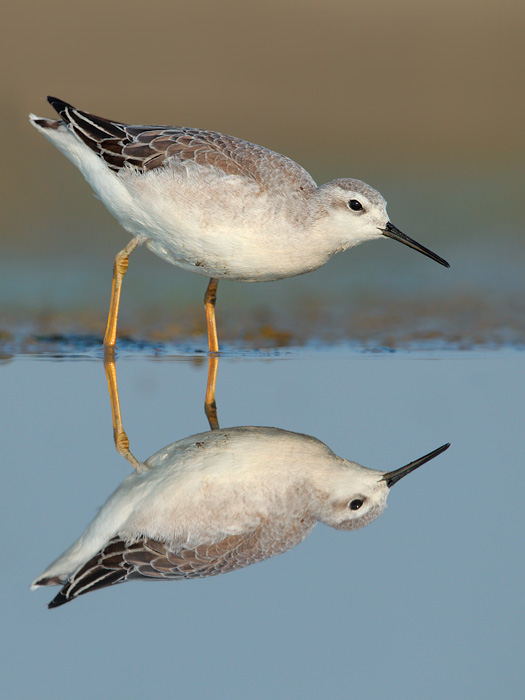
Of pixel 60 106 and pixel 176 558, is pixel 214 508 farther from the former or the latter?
pixel 60 106

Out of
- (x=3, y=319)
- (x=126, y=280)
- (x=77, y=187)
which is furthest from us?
(x=77, y=187)

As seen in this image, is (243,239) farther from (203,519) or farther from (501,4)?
(501,4)

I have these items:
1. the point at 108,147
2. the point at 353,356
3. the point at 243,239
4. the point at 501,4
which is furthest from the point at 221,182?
the point at 501,4

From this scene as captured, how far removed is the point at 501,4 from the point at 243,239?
1551 cm

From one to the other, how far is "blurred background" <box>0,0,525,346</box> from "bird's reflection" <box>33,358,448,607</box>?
3.58 m

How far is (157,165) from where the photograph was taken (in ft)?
28.8

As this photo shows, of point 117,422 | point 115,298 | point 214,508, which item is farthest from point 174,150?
point 214,508

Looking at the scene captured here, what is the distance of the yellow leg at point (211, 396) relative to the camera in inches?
305

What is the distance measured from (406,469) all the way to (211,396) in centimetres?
206

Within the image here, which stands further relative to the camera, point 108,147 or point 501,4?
point 501,4

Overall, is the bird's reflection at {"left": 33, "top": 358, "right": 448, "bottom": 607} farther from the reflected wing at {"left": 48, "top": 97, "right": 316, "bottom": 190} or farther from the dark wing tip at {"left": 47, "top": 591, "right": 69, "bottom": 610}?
the reflected wing at {"left": 48, "top": 97, "right": 316, "bottom": 190}

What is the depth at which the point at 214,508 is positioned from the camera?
6.27 m

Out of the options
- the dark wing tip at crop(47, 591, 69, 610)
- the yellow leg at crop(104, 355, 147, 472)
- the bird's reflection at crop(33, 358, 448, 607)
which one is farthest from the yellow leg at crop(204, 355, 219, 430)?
the dark wing tip at crop(47, 591, 69, 610)

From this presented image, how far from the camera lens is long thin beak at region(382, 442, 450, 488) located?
6.68 m
